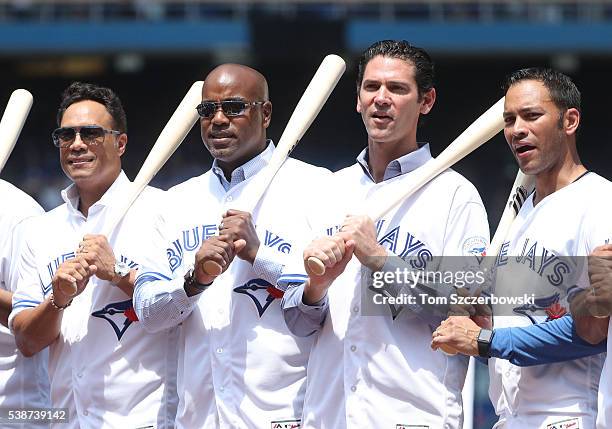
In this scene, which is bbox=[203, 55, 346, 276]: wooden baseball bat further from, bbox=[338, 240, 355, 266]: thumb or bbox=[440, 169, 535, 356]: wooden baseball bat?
bbox=[440, 169, 535, 356]: wooden baseball bat

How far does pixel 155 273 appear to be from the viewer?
438 centimetres

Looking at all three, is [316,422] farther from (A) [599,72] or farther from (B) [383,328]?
(A) [599,72]

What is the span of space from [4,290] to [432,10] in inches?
469

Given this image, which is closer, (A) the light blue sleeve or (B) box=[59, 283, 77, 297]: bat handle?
(A) the light blue sleeve

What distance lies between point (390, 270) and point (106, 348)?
4.35 feet

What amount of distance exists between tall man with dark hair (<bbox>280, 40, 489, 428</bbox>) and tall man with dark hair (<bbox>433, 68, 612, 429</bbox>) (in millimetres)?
185

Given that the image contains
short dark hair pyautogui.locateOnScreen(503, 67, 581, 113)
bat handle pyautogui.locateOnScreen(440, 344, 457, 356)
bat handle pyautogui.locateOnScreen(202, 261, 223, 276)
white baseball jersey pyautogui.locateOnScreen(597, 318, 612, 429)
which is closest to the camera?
white baseball jersey pyautogui.locateOnScreen(597, 318, 612, 429)

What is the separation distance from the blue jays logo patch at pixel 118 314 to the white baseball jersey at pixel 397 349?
2.54 feet

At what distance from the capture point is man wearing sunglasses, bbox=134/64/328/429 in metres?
4.19

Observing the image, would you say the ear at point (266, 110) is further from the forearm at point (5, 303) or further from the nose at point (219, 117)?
the forearm at point (5, 303)

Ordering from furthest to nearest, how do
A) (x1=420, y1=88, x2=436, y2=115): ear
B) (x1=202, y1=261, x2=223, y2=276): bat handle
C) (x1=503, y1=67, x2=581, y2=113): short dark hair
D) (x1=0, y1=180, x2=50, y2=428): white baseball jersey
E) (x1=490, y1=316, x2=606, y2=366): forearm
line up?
(x1=0, y1=180, x2=50, y2=428): white baseball jersey
(x1=420, y1=88, x2=436, y2=115): ear
(x1=202, y1=261, x2=223, y2=276): bat handle
(x1=503, y1=67, x2=581, y2=113): short dark hair
(x1=490, y1=316, x2=606, y2=366): forearm

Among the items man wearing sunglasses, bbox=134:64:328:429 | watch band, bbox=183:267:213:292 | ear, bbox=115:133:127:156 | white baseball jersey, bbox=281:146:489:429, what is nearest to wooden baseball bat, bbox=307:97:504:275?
white baseball jersey, bbox=281:146:489:429

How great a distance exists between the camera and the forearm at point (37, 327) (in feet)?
14.6

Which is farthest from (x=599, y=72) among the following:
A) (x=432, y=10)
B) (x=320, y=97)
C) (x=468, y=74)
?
(x=320, y=97)
